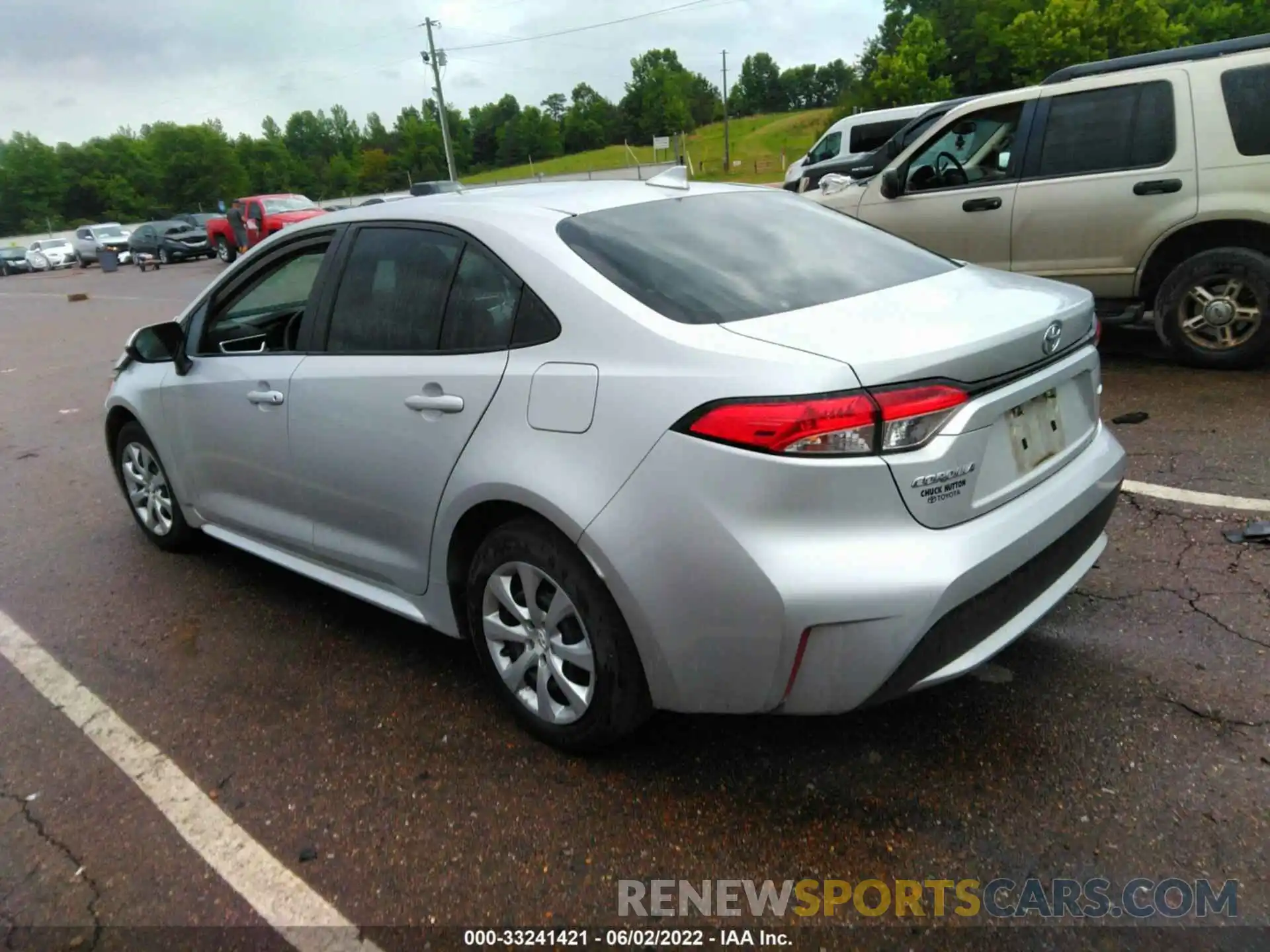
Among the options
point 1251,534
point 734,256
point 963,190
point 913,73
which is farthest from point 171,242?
point 913,73

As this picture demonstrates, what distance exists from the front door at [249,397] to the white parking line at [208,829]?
0.86 m

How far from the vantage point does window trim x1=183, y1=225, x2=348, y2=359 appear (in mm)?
3422

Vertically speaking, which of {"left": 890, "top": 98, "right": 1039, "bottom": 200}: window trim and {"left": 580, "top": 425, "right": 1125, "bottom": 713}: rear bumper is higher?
{"left": 890, "top": 98, "right": 1039, "bottom": 200}: window trim

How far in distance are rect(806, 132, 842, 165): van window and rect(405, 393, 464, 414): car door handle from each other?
16686 mm

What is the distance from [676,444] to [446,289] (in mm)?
1136

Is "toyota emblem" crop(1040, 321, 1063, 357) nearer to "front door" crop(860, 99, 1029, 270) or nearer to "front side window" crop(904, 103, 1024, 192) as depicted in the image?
"front door" crop(860, 99, 1029, 270)

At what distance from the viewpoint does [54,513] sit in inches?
216

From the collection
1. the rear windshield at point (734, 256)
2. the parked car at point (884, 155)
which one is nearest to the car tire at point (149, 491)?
the rear windshield at point (734, 256)

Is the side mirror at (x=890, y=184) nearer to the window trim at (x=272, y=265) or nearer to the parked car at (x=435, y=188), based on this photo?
the parked car at (x=435, y=188)

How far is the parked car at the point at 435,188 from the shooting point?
386 cm

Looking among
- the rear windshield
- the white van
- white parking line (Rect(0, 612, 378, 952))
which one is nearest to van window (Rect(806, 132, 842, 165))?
the white van

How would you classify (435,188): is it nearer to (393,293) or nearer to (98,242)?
(393,293)

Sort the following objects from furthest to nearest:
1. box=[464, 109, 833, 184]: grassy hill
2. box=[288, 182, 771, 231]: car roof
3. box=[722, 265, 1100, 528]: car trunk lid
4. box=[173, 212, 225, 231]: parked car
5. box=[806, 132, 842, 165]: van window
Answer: box=[464, 109, 833, 184]: grassy hill < box=[173, 212, 225, 231]: parked car < box=[806, 132, 842, 165]: van window < box=[288, 182, 771, 231]: car roof < box=[722, 265, 1100, 528]: car trunk lid

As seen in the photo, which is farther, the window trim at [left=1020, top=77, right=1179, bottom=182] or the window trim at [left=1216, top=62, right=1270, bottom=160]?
the window trim at [left=1020, top=77, right=1179, bottom=182]
